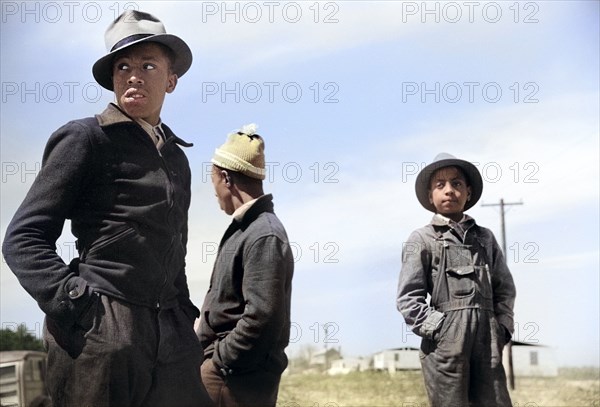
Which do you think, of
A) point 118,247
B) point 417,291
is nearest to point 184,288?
point 118,247

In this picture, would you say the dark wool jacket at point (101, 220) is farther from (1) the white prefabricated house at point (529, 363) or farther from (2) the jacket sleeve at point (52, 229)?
(1) the white prefabricated house at point (529, 363)

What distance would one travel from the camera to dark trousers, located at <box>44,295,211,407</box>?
3711 mm

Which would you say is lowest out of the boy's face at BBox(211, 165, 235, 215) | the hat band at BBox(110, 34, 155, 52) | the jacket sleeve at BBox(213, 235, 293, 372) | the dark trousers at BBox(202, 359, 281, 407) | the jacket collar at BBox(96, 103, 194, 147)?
the dark trousers at BBox(202, 359, 281, 407)

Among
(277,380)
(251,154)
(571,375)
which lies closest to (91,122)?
(251,154)

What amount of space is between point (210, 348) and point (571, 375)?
484 centimetres

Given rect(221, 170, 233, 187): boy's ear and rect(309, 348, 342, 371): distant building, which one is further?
rect(309, 348, 342, 371): distant building

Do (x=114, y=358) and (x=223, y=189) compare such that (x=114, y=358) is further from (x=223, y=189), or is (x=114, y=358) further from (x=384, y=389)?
(x=384, y=389)

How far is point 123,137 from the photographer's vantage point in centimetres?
387

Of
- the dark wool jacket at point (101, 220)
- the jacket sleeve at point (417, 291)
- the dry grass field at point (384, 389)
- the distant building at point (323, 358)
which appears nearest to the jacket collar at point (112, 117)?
the dark wool jacket at point (101, 220)

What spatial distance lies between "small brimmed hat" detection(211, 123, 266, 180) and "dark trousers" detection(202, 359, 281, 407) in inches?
30.6

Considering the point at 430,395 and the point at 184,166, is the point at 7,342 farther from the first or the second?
the point at 430,395

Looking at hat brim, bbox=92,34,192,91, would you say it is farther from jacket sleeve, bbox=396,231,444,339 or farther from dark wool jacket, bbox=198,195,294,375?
jacket sleeve, bbox=396,231,444,339

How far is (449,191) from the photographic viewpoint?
5.05 meters

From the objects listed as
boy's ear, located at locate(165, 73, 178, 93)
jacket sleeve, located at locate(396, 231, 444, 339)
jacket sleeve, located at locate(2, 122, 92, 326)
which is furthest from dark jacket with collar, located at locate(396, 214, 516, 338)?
jacket sleeve, located at locate(2, 122, 92, 326)
